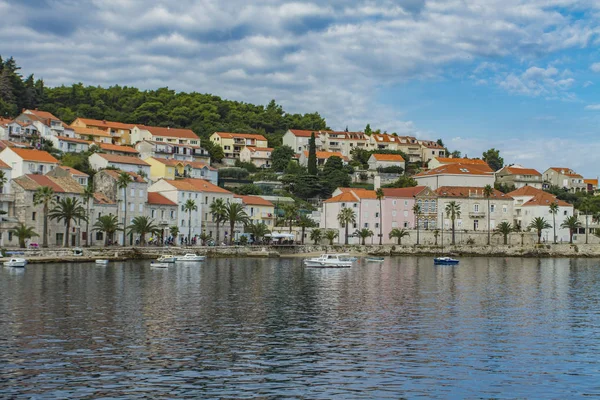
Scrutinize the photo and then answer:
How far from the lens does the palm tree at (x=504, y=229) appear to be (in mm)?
127944

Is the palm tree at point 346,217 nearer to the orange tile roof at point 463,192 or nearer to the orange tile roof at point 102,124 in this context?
the orange tile roof at point 463,192

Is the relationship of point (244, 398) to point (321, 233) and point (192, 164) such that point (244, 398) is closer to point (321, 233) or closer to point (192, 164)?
point (321, 233)

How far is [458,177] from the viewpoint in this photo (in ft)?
461

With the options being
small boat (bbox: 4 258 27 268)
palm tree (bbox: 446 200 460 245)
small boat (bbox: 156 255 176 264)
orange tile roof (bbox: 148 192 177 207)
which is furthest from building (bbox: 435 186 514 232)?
small boat (bbox: 4 258 27 268)

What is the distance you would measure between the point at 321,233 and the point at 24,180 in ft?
168

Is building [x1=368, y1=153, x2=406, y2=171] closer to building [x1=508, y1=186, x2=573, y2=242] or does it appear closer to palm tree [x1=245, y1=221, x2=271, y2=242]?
building [x1=508, y1=186, x2=573, y2=242]

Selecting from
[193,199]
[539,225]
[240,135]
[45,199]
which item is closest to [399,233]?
[539,225]

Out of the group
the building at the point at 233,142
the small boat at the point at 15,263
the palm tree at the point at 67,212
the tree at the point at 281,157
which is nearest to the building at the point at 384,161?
the tree at the point at 281,157

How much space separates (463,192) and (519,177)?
44.9 meters

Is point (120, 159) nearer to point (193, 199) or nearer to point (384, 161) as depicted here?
point (193, 199)

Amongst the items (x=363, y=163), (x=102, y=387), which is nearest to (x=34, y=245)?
(x=102, y=387)

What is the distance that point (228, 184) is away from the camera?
503 feet

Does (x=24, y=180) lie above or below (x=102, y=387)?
above

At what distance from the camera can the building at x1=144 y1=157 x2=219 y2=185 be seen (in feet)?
437
